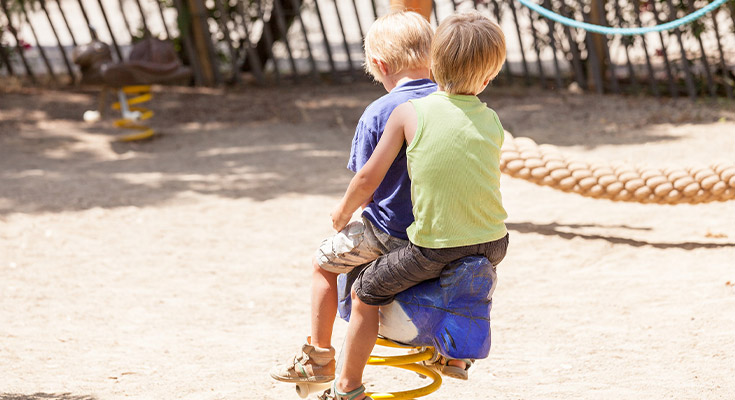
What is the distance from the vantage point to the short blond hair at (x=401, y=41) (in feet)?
7.11

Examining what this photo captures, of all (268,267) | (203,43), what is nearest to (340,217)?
(268,267)

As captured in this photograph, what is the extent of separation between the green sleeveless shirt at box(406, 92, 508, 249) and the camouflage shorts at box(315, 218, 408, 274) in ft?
0.45

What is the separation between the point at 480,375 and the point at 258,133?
16.8ft

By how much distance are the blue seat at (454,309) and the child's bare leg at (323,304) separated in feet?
0.71

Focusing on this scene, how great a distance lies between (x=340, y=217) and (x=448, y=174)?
1.07 ft

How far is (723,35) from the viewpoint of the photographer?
8.21 m

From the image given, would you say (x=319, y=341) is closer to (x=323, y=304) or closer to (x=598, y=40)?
(x=323, y=304)

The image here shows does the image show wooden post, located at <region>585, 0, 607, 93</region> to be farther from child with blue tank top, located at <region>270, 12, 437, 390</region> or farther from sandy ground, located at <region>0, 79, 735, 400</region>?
child with blue tank top, located at <region>270, 12, 437, 390</region>

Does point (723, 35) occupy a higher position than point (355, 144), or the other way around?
point (355, 144)

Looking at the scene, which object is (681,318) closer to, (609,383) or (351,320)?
(609,383)

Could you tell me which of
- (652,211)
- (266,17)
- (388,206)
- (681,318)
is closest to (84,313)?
(388,206)

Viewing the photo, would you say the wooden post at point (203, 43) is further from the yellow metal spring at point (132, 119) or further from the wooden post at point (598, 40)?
the wooden post at point (598, 40)

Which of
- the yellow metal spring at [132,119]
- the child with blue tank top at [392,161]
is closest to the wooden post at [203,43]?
the yellow metal spring at [132,119]

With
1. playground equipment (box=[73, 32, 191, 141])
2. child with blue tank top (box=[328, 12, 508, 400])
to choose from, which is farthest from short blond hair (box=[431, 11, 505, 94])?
playground equipment (box=[73, 32, 191, 141])
